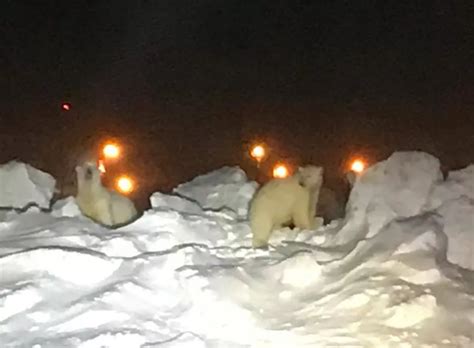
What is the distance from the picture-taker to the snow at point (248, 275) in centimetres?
312

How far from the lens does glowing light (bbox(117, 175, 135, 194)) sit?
472cm

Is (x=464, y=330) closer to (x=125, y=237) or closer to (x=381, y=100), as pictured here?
(x=125, y=237)

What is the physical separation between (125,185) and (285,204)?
106cm

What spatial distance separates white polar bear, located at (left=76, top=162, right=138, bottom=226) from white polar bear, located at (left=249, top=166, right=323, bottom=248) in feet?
1.85

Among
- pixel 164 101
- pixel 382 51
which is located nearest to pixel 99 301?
pixel 164 101

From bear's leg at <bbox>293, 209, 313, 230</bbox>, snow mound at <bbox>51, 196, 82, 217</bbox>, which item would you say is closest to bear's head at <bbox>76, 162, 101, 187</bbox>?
snow mound at <bbox>51, 196, 82, 217</bbox>

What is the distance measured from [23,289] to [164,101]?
8.84 ft

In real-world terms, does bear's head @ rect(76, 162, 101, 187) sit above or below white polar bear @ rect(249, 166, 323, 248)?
above

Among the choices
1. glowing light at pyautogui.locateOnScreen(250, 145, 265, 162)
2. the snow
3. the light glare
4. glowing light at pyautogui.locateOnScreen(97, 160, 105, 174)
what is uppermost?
glowing light at pyautogui.locateOnScreen(250, 145, 265, 162)

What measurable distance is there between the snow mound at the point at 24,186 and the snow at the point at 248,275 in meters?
0.24

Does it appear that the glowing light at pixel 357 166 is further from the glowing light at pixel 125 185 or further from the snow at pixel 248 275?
the glowing light at pixel 125 185

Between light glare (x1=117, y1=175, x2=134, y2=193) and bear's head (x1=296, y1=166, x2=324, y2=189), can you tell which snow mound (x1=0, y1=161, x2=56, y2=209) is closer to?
light glare (x1=117, y1=175, x2=134, y2=193)

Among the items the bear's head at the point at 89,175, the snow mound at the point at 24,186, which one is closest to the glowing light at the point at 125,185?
the snow mound at the point at 24,186

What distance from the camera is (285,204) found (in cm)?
397
